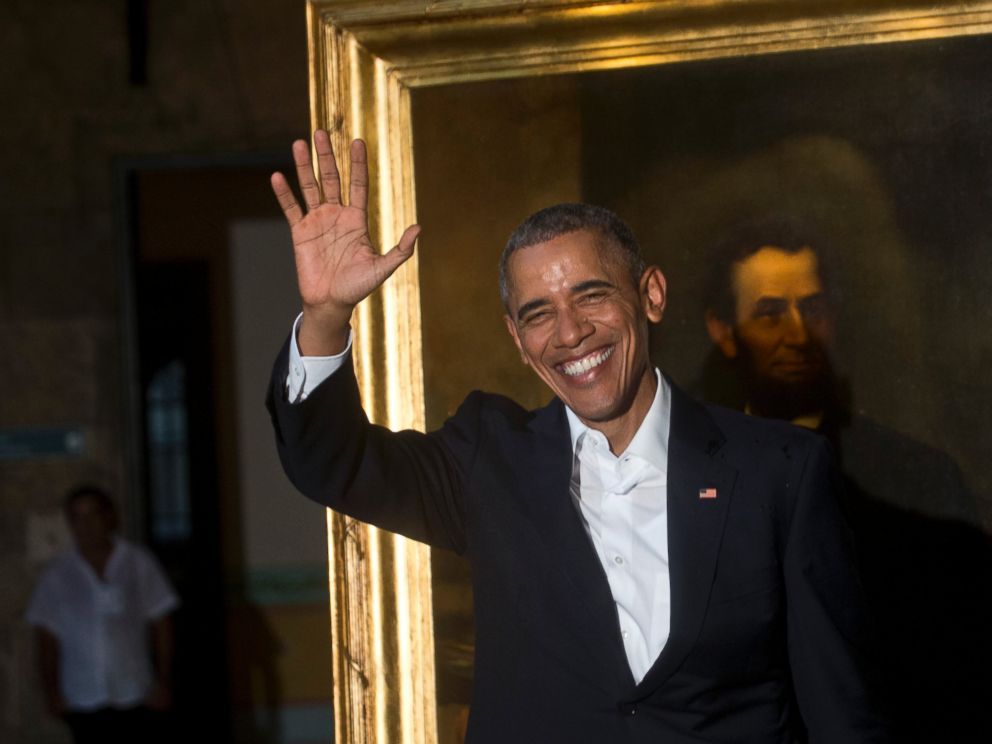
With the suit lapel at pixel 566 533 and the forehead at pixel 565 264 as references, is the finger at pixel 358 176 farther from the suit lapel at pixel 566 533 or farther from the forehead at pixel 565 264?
the suit lapel at pixel 566 533

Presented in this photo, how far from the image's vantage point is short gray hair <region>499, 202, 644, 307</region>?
6.68ft

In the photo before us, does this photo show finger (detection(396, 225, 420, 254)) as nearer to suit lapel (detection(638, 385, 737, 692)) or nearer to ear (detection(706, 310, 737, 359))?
suit lapel (detection(638, 385, 737, 692))

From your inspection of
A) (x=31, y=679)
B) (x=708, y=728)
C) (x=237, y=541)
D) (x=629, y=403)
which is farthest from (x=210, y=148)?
(x=708, y=728)

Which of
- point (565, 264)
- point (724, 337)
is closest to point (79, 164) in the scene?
point (724, 337)

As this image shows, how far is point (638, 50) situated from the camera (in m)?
2.33

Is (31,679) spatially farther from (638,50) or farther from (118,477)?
(638,50)

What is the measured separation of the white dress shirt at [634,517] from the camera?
1.95 metres

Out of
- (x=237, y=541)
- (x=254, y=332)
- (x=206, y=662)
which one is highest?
(x=254, y=332)

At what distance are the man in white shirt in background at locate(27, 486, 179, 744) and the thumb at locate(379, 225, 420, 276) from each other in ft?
10.8

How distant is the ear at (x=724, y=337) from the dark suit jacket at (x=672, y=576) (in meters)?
0.28

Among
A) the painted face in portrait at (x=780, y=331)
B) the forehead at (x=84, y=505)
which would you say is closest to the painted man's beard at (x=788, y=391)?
the painted face in portrait at (x=780, y=331)

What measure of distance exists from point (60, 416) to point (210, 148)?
120 cm

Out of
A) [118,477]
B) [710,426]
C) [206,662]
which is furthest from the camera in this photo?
[206,662]

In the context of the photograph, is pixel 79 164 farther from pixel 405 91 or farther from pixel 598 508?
pixel 598 508
